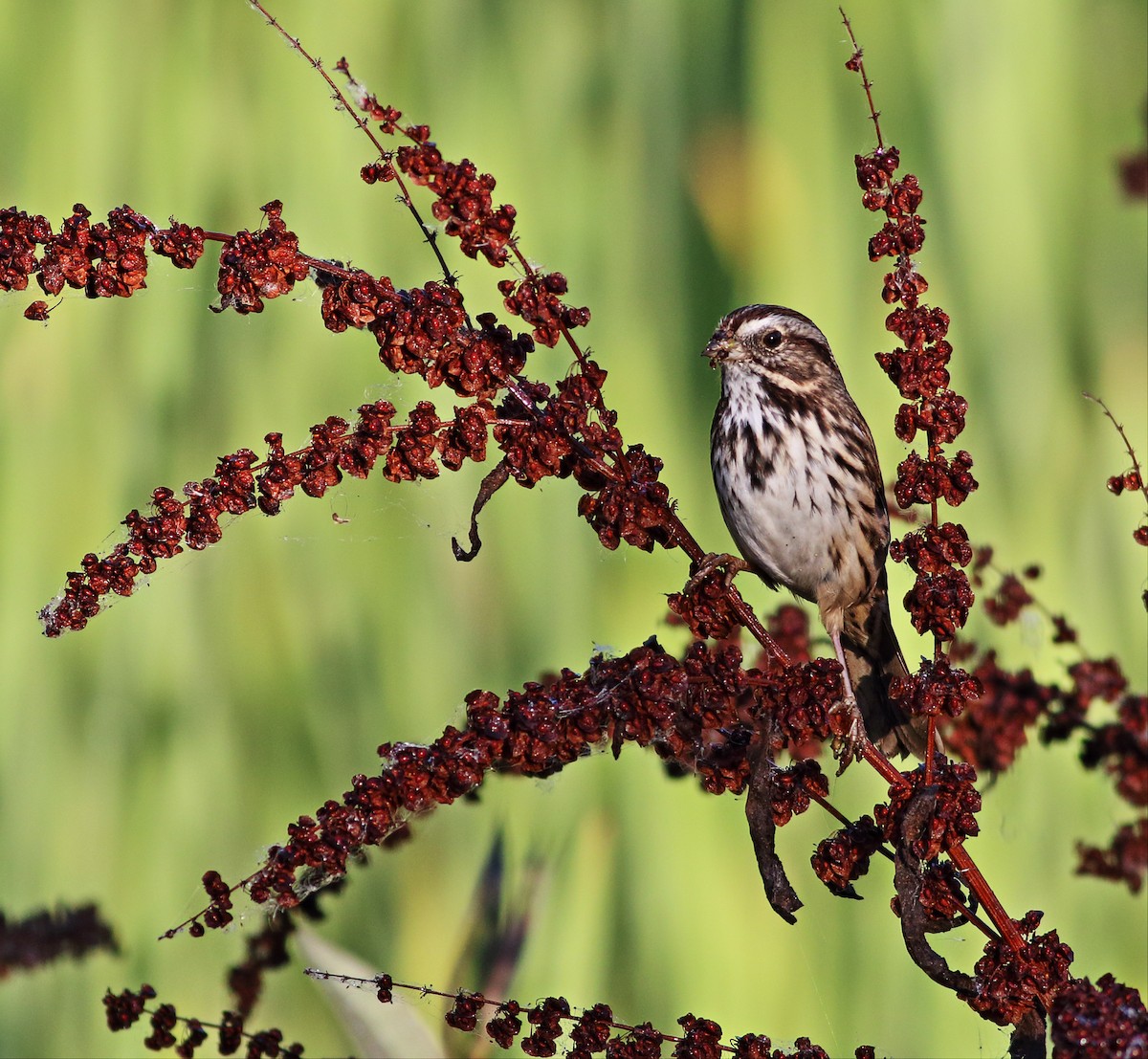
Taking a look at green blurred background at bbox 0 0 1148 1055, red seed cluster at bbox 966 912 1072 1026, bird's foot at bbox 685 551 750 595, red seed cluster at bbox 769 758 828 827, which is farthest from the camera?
green blurred background at bbox 0 0 1148 1055

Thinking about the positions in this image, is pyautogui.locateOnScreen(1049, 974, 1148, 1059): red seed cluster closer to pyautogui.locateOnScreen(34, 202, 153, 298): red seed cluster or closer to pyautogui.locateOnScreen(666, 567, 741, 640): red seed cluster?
pyautogui.locateOnScreen(666, 567, 741, 640): red seed cluster

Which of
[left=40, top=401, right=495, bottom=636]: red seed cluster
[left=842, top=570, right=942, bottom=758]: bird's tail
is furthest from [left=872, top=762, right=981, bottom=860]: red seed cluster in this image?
[left=842, top=570, right=942, bottom=758]: bird's tail

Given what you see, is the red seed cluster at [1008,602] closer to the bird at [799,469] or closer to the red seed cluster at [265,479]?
the bird at [799,469]

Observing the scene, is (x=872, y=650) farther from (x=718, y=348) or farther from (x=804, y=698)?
(x=804, y=698)

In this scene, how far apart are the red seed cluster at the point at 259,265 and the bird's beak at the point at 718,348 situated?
2.83 feet

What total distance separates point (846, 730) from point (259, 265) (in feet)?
1.85

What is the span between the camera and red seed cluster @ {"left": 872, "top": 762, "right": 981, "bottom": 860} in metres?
0.97

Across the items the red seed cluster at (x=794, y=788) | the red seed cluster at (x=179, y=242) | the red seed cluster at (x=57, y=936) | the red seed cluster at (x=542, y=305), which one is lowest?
the red seed cluster at (x=794, y=788)

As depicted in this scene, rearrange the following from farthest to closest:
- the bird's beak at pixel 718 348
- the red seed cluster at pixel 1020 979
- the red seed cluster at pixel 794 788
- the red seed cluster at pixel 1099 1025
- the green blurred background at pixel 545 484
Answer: the green blurred background at pixel 545 484
the bird's beak at pixel 718 348
the red seed cluster at pixel 794 788
the red seed cluster at pixel 1020 979
the red seed cluster at pixel 1099 1025

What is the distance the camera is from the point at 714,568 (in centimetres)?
121

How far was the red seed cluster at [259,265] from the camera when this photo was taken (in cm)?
101

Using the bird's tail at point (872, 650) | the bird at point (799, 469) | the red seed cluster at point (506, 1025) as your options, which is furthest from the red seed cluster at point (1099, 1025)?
the bird's tail at point (872, 650)

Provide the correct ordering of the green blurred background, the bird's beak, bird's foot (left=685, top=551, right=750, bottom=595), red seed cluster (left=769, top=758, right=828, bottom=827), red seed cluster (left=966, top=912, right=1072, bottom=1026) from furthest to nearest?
the green blurred background → the bird's beak → bird's foot (left=685, top=551, right=750, bottom=595) → red seed cluster (left=769, top=758, right=828, bottom=827) → red seed cluster (left=966, top=912, right=1072, bottom=1026)

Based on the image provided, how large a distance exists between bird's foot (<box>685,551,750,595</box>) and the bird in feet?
1.67
